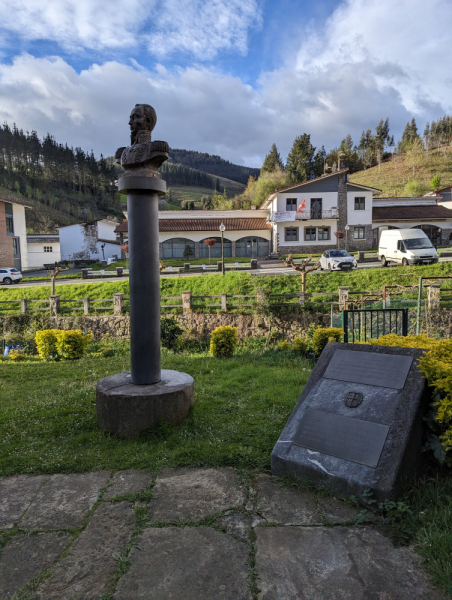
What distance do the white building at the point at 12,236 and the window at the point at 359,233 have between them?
34007 millimetres

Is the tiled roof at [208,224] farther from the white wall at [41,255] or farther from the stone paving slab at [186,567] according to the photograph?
the stone paving slab at [186,567]

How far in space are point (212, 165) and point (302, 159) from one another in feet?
373

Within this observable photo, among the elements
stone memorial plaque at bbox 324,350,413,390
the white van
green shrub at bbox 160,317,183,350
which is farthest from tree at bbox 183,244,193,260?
stone memorial plaque at bbox 324,350,413,390

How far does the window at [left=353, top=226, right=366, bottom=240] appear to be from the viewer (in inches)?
1526

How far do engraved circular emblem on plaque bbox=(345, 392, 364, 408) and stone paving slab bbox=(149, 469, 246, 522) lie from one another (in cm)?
129

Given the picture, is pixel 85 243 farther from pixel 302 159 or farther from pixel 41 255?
pixel 302 159

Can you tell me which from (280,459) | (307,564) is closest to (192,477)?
(280,459)

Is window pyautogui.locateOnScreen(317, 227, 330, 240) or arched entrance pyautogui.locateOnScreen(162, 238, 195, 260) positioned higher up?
window pyautogui.locateOnScreen(317, 227, 330, 240)

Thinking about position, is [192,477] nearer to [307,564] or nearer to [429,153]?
[307,564]

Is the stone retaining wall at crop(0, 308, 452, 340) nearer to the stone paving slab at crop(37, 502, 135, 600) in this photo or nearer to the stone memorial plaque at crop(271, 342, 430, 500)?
the stone memorial plaque at crop(271, 342, 430, 500)

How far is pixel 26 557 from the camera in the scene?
266 centimetres

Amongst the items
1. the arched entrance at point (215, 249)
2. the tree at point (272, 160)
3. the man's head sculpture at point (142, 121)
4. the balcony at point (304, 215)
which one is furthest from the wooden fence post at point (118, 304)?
the tree at point (272, 160)

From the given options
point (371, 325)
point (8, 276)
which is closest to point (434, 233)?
point (371, 325)

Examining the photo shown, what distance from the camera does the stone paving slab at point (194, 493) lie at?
313cm
